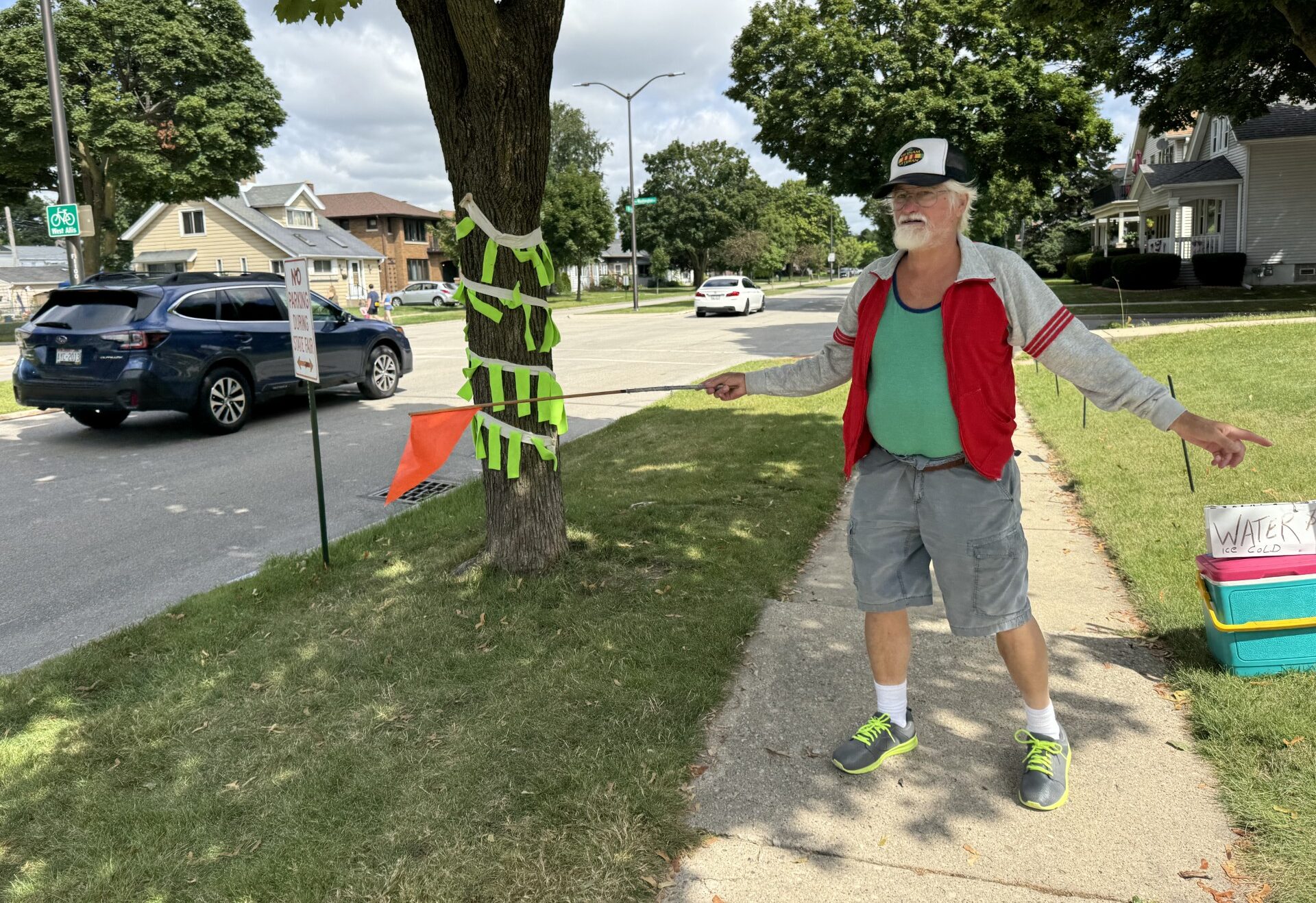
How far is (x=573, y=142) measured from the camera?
229 ft

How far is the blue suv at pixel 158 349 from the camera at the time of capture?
366 inches

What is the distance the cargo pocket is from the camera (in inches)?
109

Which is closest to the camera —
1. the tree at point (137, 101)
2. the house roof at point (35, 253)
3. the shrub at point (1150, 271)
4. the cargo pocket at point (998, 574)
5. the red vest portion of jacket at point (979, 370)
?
the red vest portion of jacket at point (979, 370)

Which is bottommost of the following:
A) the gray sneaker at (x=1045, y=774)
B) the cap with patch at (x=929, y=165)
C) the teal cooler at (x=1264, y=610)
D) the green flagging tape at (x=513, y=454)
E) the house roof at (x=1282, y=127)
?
the gray sneaker at (x=1045, y=774)

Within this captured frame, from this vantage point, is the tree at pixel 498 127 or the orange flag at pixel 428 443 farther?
the orange flag at pixel 428 443

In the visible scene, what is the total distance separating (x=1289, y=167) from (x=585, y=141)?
1990 inches

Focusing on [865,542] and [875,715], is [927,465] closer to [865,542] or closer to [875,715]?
[865,542]

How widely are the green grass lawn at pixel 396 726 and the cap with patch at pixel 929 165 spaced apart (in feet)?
6.55

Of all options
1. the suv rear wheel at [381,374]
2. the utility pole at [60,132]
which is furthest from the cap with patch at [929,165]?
the utility pole at [60,132]

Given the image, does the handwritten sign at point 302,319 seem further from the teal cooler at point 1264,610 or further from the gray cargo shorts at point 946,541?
the teal cooler at point 1264,610

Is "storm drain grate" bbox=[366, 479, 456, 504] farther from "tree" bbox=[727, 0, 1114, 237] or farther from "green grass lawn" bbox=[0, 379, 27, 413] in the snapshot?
"tree" bbox=[727, 0, 1114, 237]

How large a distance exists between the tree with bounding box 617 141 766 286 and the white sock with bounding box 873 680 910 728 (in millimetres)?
67830

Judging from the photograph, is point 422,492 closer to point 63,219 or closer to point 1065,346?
point 1065,346

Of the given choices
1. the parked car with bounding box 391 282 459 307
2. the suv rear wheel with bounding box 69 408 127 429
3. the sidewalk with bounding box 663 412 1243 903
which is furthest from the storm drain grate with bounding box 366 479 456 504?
the parked car with bounding box 391 282 459 307
